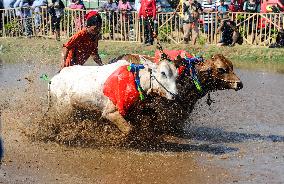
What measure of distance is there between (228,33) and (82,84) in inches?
451

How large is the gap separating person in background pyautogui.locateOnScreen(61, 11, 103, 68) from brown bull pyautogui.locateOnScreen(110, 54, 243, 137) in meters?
0.69

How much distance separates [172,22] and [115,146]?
12204 mm

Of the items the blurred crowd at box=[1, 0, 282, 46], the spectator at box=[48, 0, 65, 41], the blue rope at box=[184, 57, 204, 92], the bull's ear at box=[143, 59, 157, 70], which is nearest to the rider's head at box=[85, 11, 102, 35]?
the bull's ear at box=[143, 59, 157, 70]

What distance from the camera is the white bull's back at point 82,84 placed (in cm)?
838

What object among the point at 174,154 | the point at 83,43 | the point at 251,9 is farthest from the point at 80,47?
the point at 251,9

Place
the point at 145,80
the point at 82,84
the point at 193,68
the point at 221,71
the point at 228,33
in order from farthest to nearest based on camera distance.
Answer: the point at 228,33 < the point at 221,71 < the point at 193,68 < the point at 82,84 < the point at 145,80

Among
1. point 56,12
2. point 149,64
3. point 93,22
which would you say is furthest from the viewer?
point 56,12

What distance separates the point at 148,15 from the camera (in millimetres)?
19266

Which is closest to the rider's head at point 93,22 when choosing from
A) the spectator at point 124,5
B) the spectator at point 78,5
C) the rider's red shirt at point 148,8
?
the rider's red shirt at point 148,8

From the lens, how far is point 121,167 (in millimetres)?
7727

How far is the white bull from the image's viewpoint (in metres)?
7.93

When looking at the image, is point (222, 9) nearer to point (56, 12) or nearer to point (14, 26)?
point (56, 12)

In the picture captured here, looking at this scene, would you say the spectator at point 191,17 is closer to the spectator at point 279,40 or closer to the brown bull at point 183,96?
the spectator at point 279,40

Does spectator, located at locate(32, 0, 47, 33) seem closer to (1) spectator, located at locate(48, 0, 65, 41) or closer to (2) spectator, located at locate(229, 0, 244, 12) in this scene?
(1) spectator, located at locate(48, 0, 65, 41)
